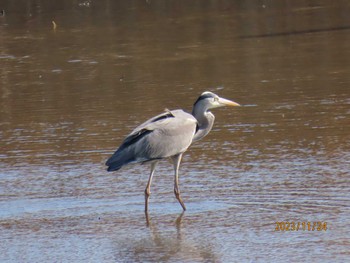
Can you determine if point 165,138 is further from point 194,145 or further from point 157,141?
point 194,145

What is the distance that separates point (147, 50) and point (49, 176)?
25.9ft

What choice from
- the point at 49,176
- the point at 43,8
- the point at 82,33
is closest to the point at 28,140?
Result: the point at 49,176

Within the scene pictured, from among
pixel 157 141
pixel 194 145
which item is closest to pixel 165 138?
pixel 157 141

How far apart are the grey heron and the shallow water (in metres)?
0.27

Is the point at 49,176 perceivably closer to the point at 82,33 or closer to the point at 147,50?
the point at 147,50

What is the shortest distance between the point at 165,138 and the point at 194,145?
2.29 m

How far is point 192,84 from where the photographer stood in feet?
48.0

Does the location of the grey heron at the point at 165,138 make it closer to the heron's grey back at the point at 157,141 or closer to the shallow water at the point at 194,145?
the heron's grey back at the point at 157,141
